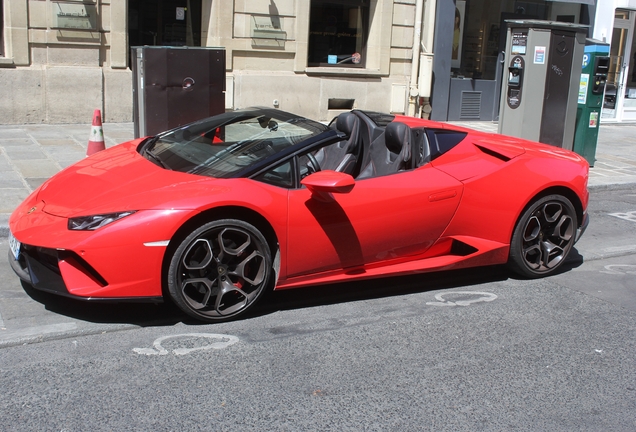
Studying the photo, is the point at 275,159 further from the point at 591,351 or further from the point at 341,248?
the point at 591,351

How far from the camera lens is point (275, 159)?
481 cm

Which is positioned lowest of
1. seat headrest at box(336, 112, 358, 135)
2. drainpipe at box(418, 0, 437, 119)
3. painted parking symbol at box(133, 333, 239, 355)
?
painted parking symbol at box(133, 333, 239, 355)

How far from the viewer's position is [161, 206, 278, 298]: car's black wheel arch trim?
14.1ft

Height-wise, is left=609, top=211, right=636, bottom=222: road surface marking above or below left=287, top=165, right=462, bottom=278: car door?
below

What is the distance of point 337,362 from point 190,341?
886 mm

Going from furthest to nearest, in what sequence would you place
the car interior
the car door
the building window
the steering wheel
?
the building window
the car interior
the steering wheel
the car door

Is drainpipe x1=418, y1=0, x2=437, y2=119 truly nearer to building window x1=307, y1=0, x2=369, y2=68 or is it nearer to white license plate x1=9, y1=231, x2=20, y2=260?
building window x1=307, y1=0, x2=369, y2=68

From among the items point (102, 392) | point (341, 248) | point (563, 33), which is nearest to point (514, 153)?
point (341, 248)

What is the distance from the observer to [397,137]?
5.37 m

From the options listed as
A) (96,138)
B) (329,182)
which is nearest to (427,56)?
(96,138)

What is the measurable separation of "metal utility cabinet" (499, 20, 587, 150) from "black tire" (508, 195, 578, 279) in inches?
206

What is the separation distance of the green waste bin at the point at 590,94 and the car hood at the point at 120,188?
26.9 ft

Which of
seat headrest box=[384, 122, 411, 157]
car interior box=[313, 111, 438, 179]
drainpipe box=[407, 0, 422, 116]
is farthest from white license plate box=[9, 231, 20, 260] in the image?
drainpipe box=[407, 0, 422, 116]

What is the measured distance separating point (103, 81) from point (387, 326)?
9458mm
